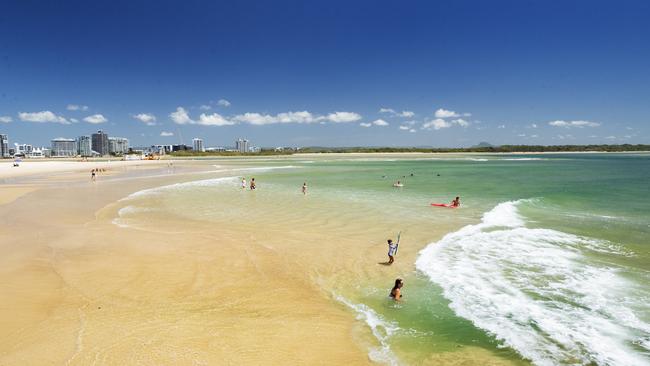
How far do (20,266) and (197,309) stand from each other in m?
6.76

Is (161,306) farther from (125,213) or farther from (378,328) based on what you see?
(125,213)

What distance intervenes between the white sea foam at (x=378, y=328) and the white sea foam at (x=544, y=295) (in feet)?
6.41

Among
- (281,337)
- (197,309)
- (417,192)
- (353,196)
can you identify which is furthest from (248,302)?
(417,192)

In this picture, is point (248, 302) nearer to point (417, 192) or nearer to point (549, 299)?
point (549, 299)

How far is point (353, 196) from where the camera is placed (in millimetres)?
28406

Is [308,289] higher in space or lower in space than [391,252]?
lower

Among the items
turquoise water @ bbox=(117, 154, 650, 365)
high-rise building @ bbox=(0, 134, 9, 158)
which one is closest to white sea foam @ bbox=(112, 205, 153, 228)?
turquoise water @ bbox=(117, 154, 650, 365)

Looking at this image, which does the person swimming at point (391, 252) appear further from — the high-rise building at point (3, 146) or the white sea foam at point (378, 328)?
the high-rise building at point (3, 146)

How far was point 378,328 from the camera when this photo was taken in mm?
7809

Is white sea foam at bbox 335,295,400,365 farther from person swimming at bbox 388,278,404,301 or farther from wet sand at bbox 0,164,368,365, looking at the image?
person swimming at bbox 388,278,404,301

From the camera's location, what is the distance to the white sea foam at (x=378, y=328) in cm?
670

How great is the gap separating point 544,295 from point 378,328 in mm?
4914

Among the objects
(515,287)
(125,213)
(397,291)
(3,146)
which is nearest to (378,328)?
(397,291)

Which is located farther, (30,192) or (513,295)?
(30,192)
